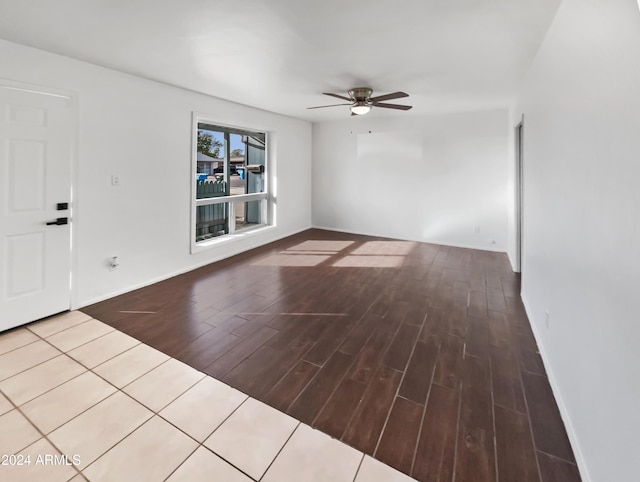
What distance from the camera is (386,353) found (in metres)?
2.45

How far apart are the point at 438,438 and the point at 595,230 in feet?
4.18

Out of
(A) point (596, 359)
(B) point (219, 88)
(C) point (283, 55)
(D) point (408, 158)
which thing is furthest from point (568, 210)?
(D) point (408, 158)

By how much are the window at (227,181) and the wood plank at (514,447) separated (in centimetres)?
411

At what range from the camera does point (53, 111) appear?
2.90m

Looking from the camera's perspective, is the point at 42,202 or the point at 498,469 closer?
the point at 498,469

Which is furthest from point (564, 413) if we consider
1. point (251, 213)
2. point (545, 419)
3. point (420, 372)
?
point (251, 213)

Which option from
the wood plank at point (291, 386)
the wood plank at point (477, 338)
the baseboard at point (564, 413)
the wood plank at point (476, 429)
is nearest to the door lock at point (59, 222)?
the wood plank at point (291, 386)

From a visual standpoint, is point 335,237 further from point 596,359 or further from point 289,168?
point 596,359

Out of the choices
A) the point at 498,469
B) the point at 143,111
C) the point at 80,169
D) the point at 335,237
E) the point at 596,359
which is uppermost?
the point at 143,111

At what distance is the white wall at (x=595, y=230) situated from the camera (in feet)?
3.54

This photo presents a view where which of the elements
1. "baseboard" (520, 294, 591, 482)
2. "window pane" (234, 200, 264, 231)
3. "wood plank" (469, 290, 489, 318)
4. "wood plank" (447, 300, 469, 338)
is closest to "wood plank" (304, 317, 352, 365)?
"wood plank" (447, 300, 469, 338)

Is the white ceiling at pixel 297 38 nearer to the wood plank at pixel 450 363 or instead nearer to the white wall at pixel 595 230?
the white wall at pixel 595 230

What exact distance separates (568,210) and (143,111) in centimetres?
420

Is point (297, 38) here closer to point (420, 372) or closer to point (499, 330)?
point (420, 372)
